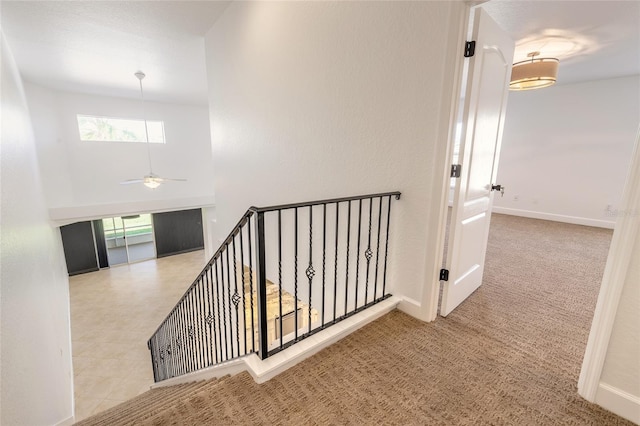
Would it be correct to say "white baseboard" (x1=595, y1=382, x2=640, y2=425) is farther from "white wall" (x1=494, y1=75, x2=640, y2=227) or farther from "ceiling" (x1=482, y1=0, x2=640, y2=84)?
"white wall" (x1=494, y1=75, x2=640, y2=227)

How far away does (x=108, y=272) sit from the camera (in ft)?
27.7

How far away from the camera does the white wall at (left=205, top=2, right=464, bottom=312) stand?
1.74 m

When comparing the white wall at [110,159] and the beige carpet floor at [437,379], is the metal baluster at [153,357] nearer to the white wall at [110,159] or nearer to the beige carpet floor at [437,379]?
the beige carpet floor at [437,379]

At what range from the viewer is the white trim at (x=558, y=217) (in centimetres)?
481

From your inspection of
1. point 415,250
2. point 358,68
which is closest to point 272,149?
point 358,68

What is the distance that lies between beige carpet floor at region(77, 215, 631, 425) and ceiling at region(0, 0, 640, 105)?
8.87 ft

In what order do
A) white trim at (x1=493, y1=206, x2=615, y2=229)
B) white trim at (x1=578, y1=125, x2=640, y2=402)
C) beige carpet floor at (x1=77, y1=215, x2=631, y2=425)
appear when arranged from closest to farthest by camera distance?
white trim at (x1=578, y1=125, x2=640, y2=402) < beige carpet floor at (x1=77, y1=215, x2=631, y2=425) < white trim at (x1=493, y1=206, x2=615, y2=229)

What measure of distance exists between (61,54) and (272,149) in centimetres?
407

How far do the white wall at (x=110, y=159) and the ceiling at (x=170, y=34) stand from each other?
4.44ft

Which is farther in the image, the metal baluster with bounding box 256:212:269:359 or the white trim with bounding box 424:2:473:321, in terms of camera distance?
the white trim with bounding box 424:2:473:321

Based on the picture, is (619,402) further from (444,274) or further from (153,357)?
(153,357)

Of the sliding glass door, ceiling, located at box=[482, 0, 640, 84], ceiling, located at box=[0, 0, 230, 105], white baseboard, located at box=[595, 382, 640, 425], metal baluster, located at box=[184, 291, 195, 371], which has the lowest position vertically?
the sliding glass door

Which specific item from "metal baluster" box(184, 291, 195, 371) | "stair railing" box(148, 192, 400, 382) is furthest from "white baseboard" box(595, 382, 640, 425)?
"metal baluster" box(184, 291, 195, 371)

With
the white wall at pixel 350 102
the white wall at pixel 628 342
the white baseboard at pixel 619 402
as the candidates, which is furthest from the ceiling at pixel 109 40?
the white baseboard at pixel 619 402
